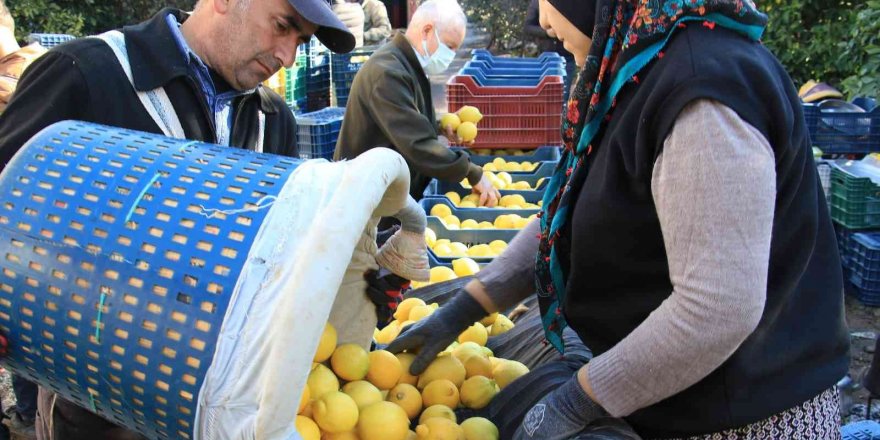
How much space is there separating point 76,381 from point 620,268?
98cm

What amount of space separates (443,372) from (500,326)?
1.44 ft

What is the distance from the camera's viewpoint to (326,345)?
1.63 m

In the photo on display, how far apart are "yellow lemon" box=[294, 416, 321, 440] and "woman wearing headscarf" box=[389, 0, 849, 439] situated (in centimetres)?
41

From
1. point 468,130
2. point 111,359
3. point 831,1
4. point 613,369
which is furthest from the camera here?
point 831,1

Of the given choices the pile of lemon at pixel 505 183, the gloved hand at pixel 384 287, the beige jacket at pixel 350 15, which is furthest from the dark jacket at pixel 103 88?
the beige jacket at pixel 350 15

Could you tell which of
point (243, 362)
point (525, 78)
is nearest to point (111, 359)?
point (243, 362)

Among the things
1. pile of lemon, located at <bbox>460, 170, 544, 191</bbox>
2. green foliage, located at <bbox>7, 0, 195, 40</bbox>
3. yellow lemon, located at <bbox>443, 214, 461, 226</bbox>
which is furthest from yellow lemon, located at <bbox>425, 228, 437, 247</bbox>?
green foliage, located at <bbox>7, 0, 195, 40</bbox>

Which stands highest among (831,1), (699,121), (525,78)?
(699,121)

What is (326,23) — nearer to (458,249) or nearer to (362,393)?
(362,393)

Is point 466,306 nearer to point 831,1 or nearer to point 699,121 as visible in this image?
point 699,121

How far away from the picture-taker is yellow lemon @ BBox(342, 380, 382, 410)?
1.66 meters

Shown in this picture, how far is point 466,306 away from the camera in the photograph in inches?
77.9

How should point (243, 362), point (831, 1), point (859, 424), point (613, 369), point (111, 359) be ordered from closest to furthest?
point (243, 362)
point (111, 359)
point (613, 369)
point (859, 424)
point (831, 1)

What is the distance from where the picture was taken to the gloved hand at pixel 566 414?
1.45 meters
